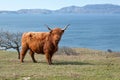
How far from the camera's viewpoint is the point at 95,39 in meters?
117

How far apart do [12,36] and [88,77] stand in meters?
17.8

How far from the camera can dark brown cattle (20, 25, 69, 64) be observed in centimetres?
2015

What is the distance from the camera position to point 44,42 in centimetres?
2097

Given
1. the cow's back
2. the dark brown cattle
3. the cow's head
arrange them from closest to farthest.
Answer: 1. the cow's head
2. the dark brown cattle
3. the cow's back

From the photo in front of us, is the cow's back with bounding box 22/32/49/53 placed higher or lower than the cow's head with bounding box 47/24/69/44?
lower

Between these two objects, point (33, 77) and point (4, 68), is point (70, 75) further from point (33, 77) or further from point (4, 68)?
point (4, 68)

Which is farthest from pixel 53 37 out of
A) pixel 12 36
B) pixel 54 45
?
pixel 12 36

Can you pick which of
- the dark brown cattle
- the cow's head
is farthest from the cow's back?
the cow's head

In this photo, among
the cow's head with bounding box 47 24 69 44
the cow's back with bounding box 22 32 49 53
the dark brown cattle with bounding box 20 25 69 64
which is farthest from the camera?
the cow's back with bounding box 22 32 49 53

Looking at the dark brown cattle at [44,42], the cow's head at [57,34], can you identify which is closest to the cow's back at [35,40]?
the dark brown cattle at [44,42]

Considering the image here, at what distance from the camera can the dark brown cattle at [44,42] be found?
20148mm

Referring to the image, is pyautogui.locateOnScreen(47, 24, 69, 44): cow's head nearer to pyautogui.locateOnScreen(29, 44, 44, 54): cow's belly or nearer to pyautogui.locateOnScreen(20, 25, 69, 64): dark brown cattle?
pyautogui.locateOnScreen(20, 25, 69, 64): dark brown cattle

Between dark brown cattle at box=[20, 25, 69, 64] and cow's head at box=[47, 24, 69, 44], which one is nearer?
cow's head at box=[47, 24, 69, 44]

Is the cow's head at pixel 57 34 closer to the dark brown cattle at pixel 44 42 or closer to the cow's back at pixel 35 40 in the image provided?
the dark brown cattle at pixel 44 42
